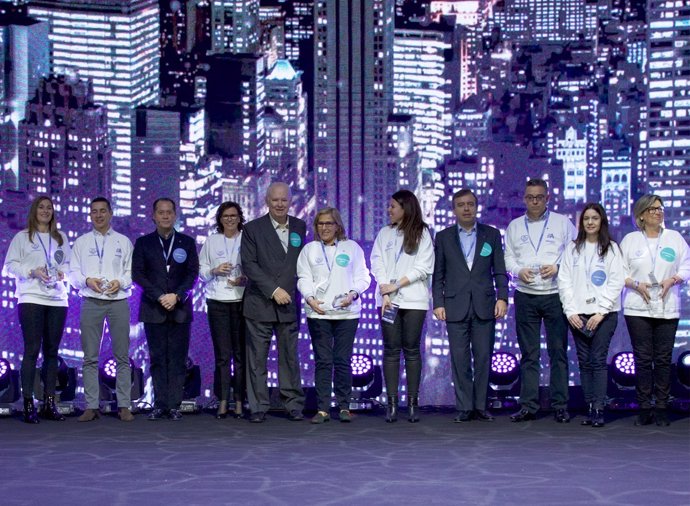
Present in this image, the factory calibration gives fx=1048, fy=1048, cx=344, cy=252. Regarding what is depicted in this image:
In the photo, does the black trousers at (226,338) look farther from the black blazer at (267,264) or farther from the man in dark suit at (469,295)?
the man in dark suit at (469,295)

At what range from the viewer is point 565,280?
6141 mm

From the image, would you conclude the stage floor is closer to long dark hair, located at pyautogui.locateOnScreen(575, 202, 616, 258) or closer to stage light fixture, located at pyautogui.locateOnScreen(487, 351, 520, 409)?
stage light fixture, located at pyautogui.locateOnScreen(487, 351, 520, 409)

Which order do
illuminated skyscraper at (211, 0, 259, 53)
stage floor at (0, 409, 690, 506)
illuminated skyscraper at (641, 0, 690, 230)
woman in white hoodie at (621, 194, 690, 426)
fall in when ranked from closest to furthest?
stage floor at (0, 409, 690, 506), woman in white hoodie at (621, 194, 690, 426), illuminated skyscraper at (641, 0, 690, 230), illuminated skyscraper at (211, 0, 259, 53)

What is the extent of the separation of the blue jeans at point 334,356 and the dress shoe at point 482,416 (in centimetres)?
80

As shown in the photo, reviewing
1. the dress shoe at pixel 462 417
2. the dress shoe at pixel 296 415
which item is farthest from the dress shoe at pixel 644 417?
the dress shoe at pixel 296 415

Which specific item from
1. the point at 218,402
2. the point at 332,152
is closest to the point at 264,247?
the point at 218,402

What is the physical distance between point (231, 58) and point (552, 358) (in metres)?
4.01

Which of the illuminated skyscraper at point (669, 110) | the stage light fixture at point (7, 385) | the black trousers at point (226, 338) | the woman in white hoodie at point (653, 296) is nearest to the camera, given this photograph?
the woman in white hoodie at point (653, 296)

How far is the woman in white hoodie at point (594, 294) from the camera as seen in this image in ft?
20.0

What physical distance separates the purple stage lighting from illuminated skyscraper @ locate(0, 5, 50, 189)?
343 cm

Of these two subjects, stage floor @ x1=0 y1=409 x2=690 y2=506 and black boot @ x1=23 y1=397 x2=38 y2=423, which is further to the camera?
black boot @ x1=23 y1=397 x2=38 y2=423

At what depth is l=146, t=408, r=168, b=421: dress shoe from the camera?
21.4ft

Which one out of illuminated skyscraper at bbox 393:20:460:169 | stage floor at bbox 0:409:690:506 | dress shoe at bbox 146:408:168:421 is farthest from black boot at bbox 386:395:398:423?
illuminated skyscraper at bbox 393:20:460:169

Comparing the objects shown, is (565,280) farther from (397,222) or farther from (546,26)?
(546,26)
